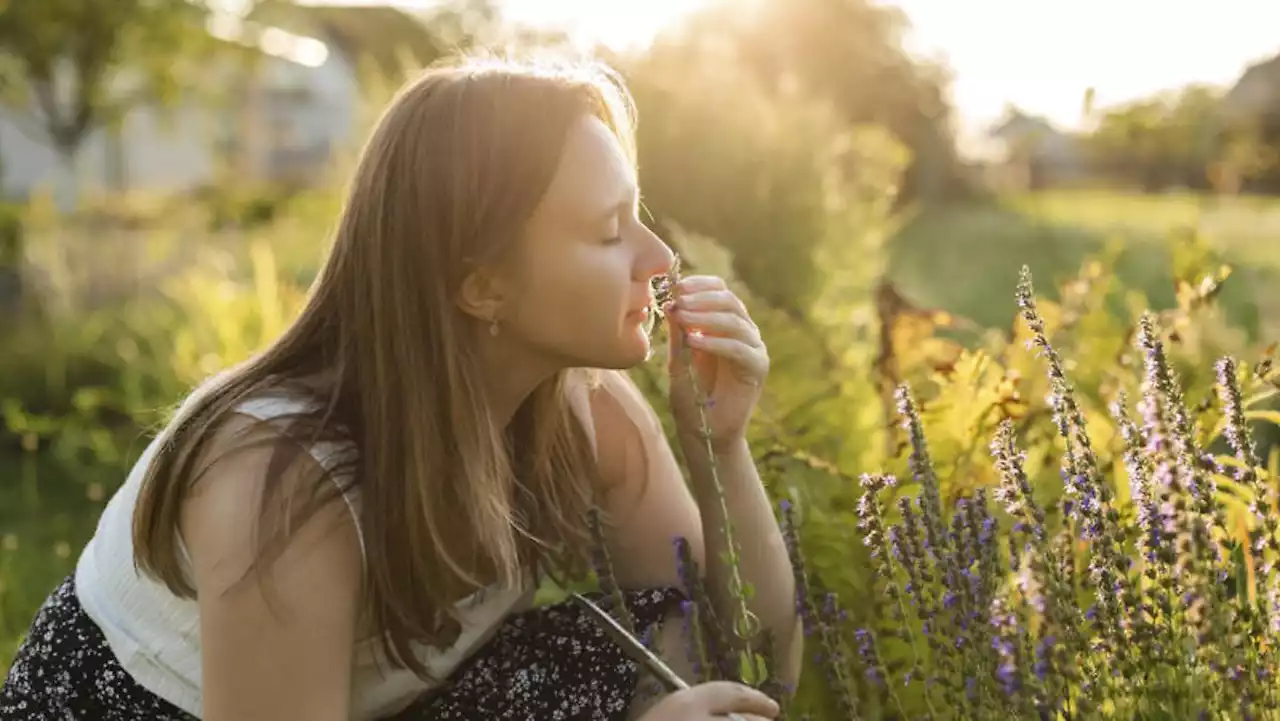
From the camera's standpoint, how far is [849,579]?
7.84 feet

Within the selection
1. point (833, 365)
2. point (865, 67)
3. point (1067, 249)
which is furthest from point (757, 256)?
point (865, 67)

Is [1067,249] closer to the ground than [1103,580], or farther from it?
closer to the ground

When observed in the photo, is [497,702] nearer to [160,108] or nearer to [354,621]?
[354,621]

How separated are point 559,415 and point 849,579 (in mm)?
567

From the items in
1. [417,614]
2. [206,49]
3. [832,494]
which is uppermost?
[832,494]

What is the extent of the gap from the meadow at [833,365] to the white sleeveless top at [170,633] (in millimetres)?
550

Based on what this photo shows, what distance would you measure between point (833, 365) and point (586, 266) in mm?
1734

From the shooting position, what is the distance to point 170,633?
2.08 m

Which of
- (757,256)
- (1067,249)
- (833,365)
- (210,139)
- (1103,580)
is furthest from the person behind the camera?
(210,139)

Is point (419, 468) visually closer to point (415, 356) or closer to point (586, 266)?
point (415, 356)

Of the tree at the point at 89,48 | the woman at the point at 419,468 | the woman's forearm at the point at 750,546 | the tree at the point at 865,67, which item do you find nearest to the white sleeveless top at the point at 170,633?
the woman at the point at 419,468

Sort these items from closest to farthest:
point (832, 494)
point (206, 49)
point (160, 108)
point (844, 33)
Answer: point (832, 494) < point (206, 49) < point (160, 108) < point (844, 33)

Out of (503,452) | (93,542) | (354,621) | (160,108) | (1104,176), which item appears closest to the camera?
(354,621)

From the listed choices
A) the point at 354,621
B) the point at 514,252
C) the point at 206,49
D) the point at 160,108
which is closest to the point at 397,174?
the point at 514,252
